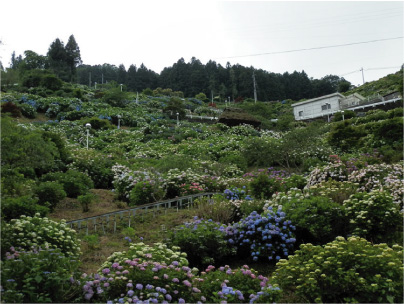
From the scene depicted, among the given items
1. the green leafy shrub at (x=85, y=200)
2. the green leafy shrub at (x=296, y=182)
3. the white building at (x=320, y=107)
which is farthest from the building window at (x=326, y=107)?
the green leafy shrub at (x=85, y=200)

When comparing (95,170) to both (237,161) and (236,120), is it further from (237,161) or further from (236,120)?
(236,120)

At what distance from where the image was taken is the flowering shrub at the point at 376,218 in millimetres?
5875

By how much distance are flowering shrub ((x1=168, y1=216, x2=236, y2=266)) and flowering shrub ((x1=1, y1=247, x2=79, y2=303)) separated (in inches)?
84.6

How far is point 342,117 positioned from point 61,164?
2545 cm

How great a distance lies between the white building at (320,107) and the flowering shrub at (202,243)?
37.0 m

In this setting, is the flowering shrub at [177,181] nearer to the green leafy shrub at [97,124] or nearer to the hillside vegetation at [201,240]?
the hillside vegetation at [201,240]

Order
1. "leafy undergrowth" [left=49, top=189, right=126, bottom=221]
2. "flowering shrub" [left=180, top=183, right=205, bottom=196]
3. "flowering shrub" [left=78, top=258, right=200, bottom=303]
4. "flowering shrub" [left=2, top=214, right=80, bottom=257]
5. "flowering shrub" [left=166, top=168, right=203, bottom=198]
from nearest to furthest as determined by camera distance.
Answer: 1. "flowering shrub" [left=78, top=258, right=200, bottom=303]
2. "flowering shrub" [left=2, top=214, right=80, bottom=257]
3. "leafy undergrowth" [left=49, top=189, right=126, bottom=221]
4. "flowering shrub" [left=180, top=183, right=205, bottom=196]
5. "flowering shrub" [left=166, top=168, right=203, bottom=198]

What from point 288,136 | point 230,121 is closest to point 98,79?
point 230,121

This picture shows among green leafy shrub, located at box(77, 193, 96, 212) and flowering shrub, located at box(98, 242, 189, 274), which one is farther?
green leafy shrub, located at box(77, 193, 96, 212)

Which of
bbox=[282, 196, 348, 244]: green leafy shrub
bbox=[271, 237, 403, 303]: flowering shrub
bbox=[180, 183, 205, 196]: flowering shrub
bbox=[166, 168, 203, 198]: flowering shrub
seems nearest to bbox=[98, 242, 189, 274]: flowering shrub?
bbox=[271, 237, 403, 303]: flowering shrub

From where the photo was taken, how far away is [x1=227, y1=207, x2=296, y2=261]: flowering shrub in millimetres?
5824

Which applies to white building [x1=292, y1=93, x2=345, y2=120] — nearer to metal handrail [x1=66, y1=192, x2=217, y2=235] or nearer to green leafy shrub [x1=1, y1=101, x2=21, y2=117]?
green leafy shrub [x1=1, y1=101, x2=21, y2=117]

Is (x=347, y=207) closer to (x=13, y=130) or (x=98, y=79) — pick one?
(x=13, y=130)

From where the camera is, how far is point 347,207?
6.35 metres
